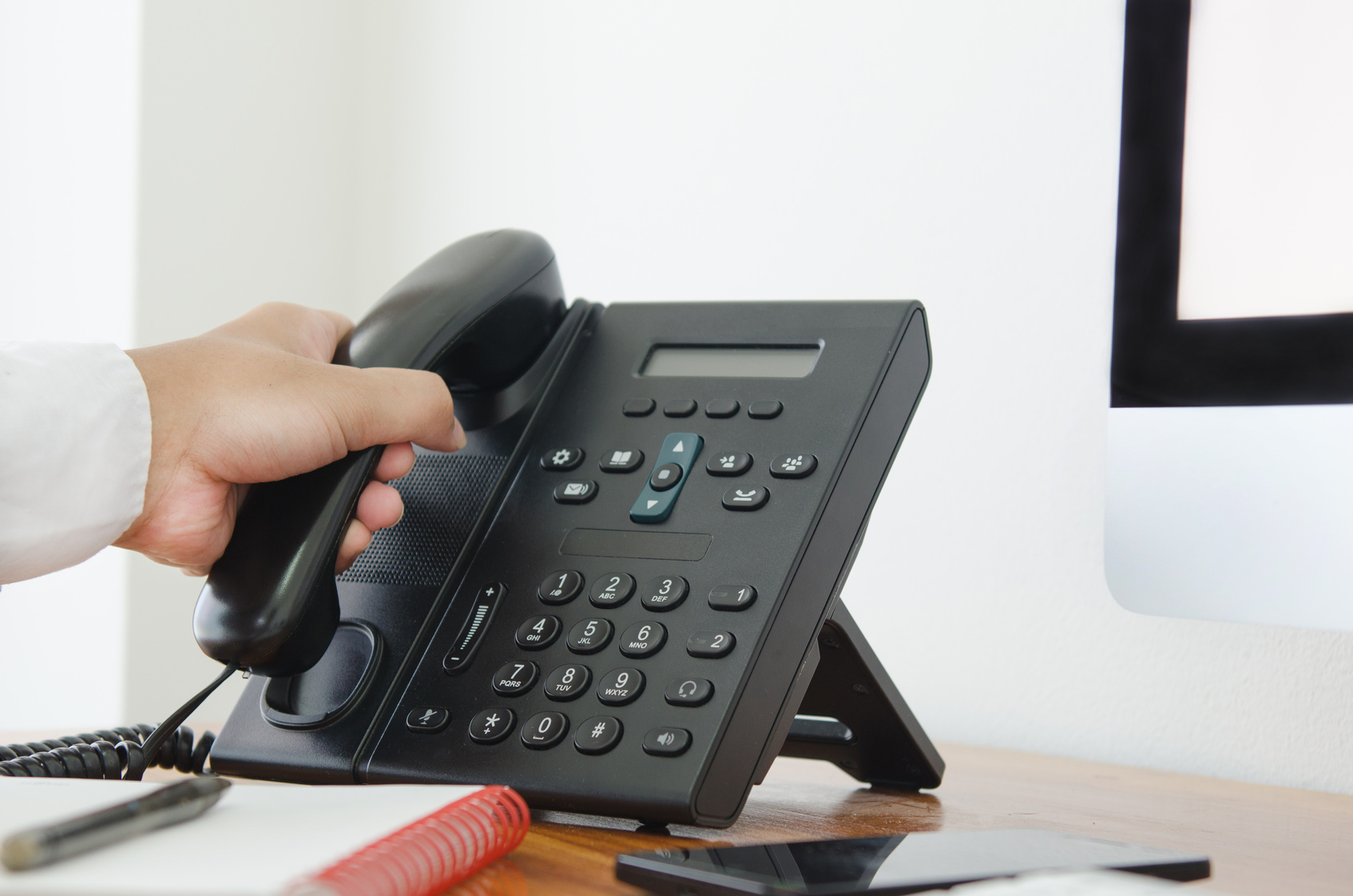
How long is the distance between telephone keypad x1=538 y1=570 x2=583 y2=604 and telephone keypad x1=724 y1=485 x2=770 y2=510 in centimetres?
6

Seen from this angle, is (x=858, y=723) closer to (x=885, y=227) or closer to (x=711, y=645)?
(x=711, y=645)

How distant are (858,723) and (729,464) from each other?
0.45 feet

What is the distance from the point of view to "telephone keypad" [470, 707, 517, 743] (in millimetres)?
356

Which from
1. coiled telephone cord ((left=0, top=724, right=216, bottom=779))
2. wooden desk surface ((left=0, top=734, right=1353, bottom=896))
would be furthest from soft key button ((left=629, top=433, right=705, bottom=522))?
coiled telephone cord ((left=0, top=724, right=216, bottom=779))

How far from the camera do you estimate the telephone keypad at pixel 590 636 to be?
363 mm

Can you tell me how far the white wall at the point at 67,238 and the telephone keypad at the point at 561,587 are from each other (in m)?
0.64

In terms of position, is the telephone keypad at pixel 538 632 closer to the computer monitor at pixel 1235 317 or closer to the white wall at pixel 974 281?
the computer monitor at pixel 1235 317

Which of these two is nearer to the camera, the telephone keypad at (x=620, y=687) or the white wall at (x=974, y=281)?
the telephone keypad at (x=620, y=687)

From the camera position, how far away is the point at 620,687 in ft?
1.14

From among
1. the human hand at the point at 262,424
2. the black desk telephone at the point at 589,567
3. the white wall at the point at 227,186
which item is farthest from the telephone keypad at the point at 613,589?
the white wall at the point at 227,186

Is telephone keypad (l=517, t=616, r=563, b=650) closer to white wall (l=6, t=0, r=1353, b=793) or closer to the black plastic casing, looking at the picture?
the black plastic casing

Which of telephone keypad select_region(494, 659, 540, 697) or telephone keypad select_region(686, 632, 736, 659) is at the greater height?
telephone keypad select_region(686, 632, 736, 659)

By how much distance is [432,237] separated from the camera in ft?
3.29

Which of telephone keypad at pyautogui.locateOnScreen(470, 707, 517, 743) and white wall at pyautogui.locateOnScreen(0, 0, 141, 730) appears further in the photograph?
white wall at pyautogui.locateOnScreen(0, 0, 141, 730)
